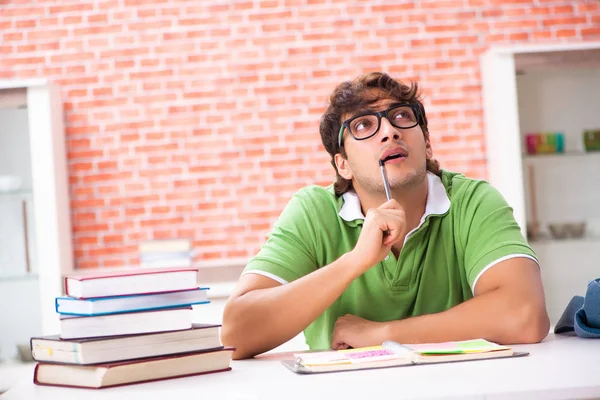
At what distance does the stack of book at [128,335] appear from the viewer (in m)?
1.31

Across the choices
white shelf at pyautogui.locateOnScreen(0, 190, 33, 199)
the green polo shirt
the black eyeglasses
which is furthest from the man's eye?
white shelf at pyautogui.locateOnScreen(0, 190, 33, 199)

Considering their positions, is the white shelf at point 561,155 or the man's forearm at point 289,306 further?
the white shelf at point 561,155

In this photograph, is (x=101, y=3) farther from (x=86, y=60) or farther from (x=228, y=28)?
(x=228, y=28)

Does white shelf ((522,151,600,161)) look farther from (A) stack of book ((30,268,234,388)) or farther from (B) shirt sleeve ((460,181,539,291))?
(A) stack of book ((30,268,234,388))

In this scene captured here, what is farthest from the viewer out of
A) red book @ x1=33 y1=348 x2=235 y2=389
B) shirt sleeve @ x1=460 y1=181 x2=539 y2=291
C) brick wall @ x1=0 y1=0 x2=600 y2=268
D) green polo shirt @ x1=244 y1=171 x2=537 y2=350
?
brick wall @ x1=0 y1=0 x2=600 y2=268

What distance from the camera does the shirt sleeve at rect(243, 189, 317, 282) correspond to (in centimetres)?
190

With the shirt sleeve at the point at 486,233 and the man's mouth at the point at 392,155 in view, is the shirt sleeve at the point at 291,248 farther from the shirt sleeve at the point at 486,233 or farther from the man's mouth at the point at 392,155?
the shirt sleeve at the point at 486,233

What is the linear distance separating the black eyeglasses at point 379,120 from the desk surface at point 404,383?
2.47 feet

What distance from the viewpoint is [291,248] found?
1.98m

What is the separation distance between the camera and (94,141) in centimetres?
404

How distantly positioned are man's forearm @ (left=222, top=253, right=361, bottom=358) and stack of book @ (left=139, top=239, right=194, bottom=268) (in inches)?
80.6

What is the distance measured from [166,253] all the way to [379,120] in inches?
82.0

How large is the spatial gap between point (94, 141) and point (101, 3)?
726 mm

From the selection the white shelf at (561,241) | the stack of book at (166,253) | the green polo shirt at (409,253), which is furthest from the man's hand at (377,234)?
the white shelf at (561,241)
